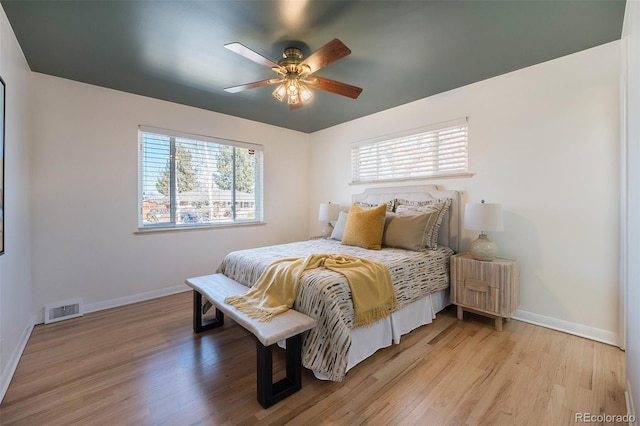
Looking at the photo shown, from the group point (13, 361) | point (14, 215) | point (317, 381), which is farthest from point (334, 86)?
point (13, 361)

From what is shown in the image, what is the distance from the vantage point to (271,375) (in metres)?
1.50

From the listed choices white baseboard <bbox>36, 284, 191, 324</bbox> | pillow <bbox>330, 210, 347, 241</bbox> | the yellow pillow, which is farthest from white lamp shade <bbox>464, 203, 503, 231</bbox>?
white baseboard <bbox>36, 284, 191, 324</bbox>

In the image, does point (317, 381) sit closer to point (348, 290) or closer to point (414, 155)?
point (348, 290)

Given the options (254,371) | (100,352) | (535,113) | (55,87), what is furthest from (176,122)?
(535,113)

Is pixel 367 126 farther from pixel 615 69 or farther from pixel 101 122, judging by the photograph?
pixel 101 122

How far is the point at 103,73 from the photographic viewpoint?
8.54 feet

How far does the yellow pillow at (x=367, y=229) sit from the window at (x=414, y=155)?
92 centimetres

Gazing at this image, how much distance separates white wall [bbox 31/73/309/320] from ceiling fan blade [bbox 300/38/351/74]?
2267 mm

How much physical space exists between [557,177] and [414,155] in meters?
1.47

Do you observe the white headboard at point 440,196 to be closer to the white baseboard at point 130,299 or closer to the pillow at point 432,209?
the pillow at point 432,209

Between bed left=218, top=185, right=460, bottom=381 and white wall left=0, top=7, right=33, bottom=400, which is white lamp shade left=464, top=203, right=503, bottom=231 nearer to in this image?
bed left=218, top=185, right=460, bottom=381

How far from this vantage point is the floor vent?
2.59 m

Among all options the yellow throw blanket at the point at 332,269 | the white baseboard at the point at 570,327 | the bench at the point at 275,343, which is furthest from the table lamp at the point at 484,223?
the bench at the point at 275,343

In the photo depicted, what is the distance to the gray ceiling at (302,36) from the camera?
1.76 metres
